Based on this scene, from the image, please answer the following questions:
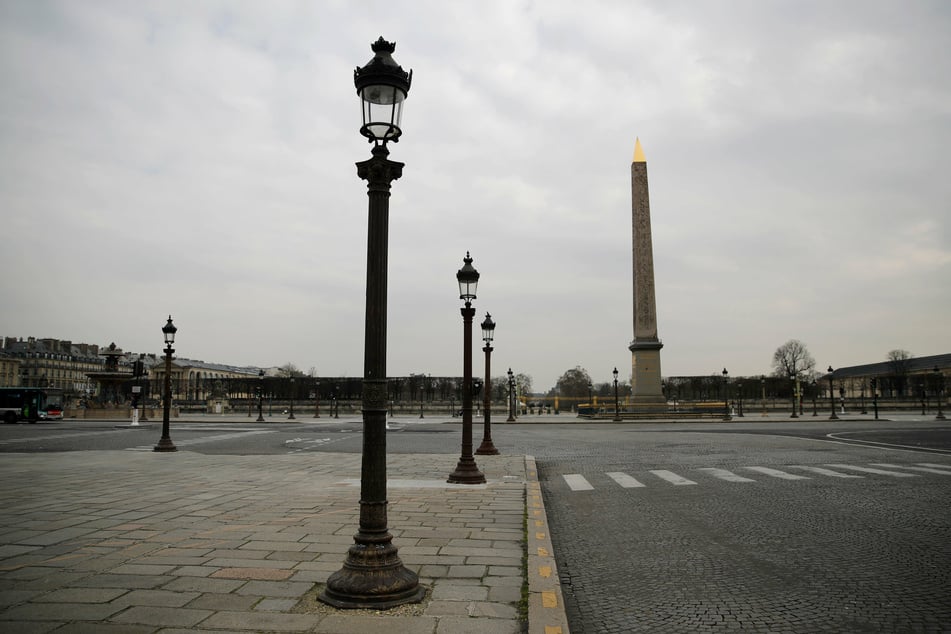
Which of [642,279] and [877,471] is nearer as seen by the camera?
[877,471]

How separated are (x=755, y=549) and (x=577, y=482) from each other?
6.34 meters

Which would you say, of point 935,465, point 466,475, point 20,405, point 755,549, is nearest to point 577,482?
point 466,475

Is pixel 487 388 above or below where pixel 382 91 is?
below

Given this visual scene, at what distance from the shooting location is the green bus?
48344 millimetres

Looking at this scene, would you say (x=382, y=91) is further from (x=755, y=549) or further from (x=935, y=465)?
(x=935, y=465)

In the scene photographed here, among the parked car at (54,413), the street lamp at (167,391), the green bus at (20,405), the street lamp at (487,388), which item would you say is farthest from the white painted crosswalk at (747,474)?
the parked car at (54,413)

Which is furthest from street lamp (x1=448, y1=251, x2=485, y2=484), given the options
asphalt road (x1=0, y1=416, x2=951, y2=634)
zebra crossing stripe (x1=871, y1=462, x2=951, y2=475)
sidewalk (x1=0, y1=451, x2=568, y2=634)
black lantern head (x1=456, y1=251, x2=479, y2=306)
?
zebra crossing stripe (x1=871, y1=462, x2=951, y2=475)

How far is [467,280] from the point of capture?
13.7 metres

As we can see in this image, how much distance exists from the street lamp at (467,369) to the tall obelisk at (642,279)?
33.1 metres

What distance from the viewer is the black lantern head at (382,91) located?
209 inches

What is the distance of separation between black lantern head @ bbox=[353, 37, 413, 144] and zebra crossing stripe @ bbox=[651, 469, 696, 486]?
32.1 ft

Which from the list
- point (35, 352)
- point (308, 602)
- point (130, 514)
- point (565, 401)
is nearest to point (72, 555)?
point (130, 514)

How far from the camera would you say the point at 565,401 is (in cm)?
10969

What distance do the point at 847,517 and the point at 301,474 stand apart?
1001cm
